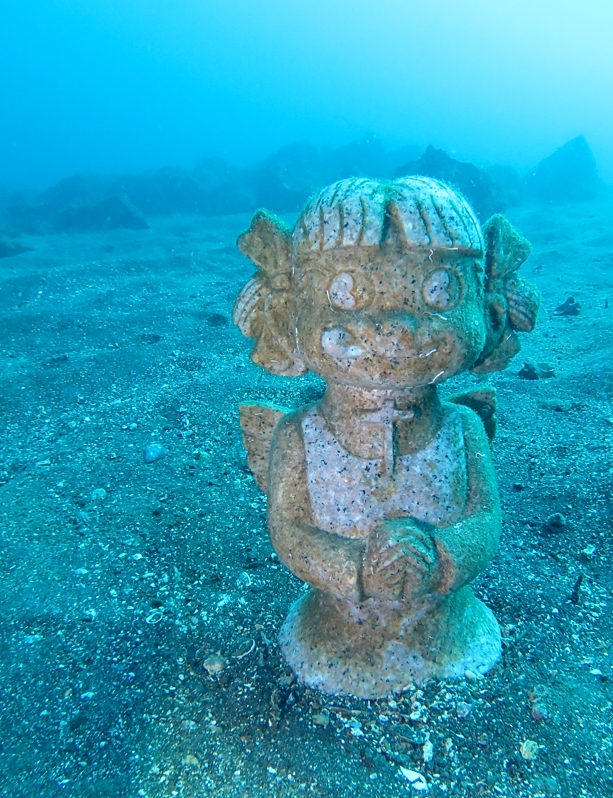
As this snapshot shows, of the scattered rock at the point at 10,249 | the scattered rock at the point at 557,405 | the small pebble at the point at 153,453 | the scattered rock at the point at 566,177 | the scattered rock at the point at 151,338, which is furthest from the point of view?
the scattered rock at the point at 566,177

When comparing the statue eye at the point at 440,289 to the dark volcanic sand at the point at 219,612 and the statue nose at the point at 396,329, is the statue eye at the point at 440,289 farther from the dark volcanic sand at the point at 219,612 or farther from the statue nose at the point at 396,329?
the dark volcanic sand at the point at 219,612

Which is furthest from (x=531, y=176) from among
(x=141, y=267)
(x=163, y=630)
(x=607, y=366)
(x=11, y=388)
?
(x=163, y=630)

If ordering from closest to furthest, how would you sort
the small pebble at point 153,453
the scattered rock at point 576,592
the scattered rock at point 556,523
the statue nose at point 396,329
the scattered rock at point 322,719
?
Answer: the statue nose at point 396,329
the scattered rock at point 322,719
the scattered rock at point 576,592
the scattered rock at point 556,523
the small pebble at point 153,453

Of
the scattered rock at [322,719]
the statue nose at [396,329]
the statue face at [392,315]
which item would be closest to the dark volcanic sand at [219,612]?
the scattered rock at [322,719]

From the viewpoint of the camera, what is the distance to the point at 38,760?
2322 millimetres

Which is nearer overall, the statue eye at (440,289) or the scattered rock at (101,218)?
the statue eye at (440,289)

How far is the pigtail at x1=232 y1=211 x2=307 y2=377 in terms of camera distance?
2287mm

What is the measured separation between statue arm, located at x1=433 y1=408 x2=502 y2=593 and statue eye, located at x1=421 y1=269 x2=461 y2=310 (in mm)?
712

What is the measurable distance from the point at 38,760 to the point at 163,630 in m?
0.84

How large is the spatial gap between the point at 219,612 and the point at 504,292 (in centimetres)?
243

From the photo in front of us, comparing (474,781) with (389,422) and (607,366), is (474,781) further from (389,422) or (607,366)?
(607,366)

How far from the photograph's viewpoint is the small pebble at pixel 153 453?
4777mm

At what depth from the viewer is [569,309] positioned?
892cm

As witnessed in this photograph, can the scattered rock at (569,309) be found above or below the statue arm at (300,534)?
above
